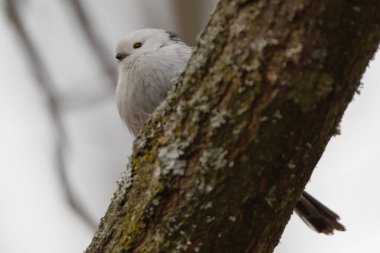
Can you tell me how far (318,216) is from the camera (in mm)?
2986

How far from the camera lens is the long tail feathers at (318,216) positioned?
2934 millimetres

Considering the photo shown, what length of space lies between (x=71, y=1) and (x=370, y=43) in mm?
2940

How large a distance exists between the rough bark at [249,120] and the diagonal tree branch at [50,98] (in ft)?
6.49

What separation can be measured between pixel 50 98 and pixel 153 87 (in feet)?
4.31

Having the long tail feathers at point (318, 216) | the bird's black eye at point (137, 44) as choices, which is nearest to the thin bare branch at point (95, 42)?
the bird's black eye at point (137, 44)

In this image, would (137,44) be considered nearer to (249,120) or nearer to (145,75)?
(145,75)

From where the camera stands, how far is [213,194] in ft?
5.38

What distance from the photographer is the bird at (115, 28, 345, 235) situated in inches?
118

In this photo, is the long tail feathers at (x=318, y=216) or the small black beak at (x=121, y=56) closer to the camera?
the long tail feathers at (x=318, y=216)

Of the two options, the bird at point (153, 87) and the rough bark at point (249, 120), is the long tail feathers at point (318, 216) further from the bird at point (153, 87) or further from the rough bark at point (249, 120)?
the rough bark at point (249, 120)

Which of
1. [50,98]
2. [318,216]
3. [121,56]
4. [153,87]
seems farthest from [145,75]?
[50,98]

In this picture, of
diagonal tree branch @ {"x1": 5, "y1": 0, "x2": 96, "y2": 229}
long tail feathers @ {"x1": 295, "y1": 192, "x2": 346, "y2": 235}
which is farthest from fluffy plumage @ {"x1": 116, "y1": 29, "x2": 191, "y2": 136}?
long tail feathers @ {"x1": 295, "y1": 192, "x2": 346, "y2": 235}

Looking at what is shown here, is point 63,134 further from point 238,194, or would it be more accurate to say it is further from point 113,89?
point 238,194

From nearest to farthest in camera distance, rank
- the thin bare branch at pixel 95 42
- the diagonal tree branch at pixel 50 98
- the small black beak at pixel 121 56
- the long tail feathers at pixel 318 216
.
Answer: the long tail feathers at pixel 318 216 → the small black beak at pixel 121 56 → the diagonal tree branch at pixel 50 98 → the thin bare branch at pixel 95 42
